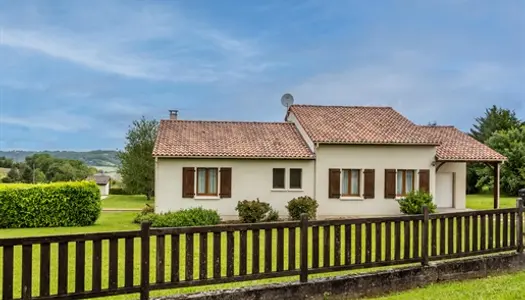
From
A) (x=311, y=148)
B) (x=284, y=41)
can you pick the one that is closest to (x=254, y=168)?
(x=311, y=148)

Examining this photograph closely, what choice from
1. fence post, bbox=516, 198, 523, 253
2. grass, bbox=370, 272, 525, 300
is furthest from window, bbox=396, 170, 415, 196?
grass, bbox=370, 272, 525, 300

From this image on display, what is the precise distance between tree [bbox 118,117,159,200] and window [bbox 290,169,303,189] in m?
16.0

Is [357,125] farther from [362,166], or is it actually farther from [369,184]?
[369,184]

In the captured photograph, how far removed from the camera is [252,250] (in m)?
6.21

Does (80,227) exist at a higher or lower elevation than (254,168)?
lower

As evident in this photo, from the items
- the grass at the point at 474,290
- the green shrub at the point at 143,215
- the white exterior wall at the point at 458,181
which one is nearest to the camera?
the grass at the point at 474,290

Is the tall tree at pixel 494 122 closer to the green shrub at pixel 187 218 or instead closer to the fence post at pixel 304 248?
the green shrub at pixel 187 218

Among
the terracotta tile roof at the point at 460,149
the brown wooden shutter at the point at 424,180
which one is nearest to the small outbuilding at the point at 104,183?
the terracotta tile roof at the point at 460,149

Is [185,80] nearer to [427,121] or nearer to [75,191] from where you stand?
[75,191]

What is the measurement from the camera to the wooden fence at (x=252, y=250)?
17.1 ft

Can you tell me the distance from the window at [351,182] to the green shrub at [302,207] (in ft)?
6.09

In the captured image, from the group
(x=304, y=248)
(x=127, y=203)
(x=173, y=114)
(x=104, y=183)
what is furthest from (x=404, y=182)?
(x=104, y=183)

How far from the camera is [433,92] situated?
1142 inches

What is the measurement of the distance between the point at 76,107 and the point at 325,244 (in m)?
32.7
